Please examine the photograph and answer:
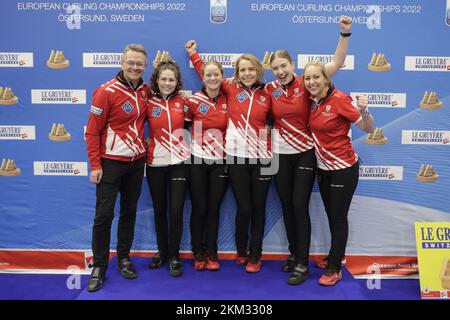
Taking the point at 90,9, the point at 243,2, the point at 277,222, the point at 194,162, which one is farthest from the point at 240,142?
the point at 90,9

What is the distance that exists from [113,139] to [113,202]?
1.47ft

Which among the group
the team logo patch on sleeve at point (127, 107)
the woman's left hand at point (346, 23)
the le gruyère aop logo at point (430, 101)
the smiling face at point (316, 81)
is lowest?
the team logo patch on sleeve at point (127, 107)

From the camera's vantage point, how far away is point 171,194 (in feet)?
9.53

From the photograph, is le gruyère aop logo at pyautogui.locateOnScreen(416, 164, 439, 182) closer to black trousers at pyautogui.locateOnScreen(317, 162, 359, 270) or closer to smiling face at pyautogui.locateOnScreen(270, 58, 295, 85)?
black trousers at pyautogui.locateOnScreen(317, 162, 359, 270)

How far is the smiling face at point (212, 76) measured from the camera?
278cm

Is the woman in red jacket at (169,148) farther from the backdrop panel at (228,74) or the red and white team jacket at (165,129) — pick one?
the backdrop panel at (228,74)

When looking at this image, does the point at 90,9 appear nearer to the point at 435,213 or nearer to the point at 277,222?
the point at 277,222

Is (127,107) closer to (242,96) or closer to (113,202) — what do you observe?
(113,202)

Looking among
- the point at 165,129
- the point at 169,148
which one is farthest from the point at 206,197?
the point at 165,129

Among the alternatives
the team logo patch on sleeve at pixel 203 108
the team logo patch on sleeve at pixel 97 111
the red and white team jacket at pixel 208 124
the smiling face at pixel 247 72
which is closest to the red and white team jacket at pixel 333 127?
the smiling face at pixel 247 72

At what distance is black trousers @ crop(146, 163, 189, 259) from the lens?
9.45 feet

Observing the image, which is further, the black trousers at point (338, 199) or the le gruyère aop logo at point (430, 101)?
the le gruyère aop logo at point (430, 101)

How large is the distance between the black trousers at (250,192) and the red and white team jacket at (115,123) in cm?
73

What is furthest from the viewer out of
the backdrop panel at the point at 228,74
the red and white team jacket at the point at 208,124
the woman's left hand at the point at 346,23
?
the backdrop panel at the point at 228,74
